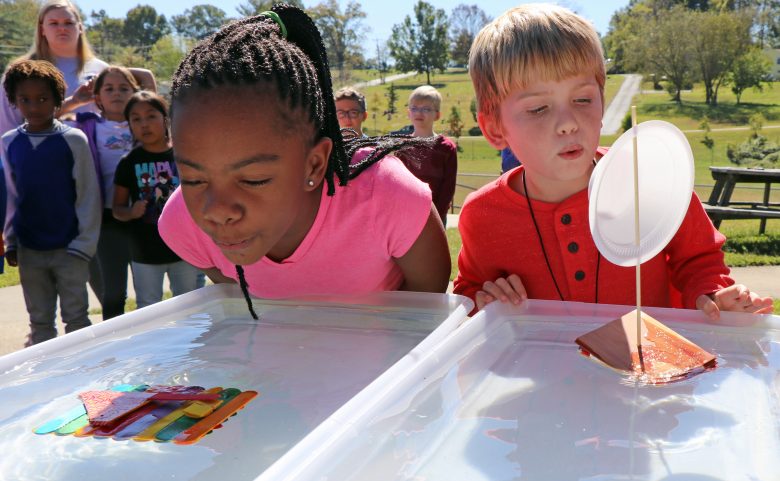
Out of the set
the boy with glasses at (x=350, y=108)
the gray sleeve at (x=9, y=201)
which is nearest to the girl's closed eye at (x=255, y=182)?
the gray sleeve at (x=9, y=201)

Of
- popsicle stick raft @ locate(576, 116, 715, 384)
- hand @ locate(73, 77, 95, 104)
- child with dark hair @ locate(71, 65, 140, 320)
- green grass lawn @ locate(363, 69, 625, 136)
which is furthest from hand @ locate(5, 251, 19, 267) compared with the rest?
green grass lawn @ locate(363, 69, 625, 136)

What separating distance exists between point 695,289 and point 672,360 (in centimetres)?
43

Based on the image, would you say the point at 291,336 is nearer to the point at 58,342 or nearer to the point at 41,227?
the point at 58,342

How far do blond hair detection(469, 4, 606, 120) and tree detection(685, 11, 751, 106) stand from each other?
34.7 m

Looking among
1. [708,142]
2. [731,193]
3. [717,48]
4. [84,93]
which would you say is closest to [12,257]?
[84,93]

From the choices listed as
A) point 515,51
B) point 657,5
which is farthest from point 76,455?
point 657,5

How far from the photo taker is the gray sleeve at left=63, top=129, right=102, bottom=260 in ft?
10.8

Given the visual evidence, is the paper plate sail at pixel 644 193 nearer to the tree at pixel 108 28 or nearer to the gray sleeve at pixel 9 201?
the gray sleeve at pixel 9 201

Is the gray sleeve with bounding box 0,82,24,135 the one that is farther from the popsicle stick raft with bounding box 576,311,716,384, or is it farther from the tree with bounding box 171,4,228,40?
the tree with bounding box 171,4,228,40

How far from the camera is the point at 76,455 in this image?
0.88 metres

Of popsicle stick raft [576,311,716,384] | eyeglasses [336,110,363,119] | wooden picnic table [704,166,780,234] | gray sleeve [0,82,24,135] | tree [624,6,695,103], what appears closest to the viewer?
popsicle stick raft [576,311,716,384]

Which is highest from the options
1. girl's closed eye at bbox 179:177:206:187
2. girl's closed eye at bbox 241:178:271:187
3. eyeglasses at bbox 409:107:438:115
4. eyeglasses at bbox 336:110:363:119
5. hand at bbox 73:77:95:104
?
hand at bbox 73:77:95:104

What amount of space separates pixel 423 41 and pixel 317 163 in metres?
44.5

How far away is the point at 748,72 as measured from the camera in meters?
32.9
